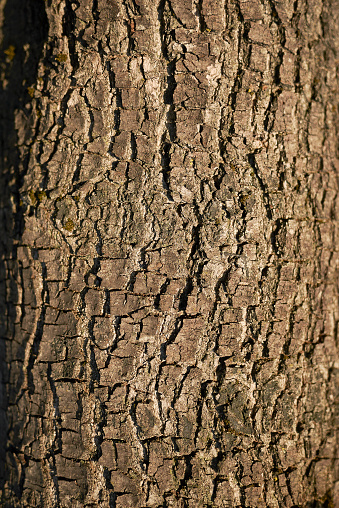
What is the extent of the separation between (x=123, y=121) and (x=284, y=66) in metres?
0.65

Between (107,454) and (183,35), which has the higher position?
(183,35)

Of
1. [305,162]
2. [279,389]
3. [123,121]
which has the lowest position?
[279,389]

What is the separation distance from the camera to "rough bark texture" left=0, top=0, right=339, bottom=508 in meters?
1.43

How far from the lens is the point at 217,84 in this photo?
1.44m

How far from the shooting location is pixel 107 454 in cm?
145

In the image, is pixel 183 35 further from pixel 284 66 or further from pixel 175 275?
pixel 175 275

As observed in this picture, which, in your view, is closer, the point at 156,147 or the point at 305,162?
the point at 156,147

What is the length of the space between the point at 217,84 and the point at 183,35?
0.21m

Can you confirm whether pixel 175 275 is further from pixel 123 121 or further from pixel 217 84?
pixel 217 84

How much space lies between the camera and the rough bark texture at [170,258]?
143 centimetres

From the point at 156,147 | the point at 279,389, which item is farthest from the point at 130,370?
the point at 156,147

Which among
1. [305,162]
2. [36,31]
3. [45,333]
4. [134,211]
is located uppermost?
[36,31]

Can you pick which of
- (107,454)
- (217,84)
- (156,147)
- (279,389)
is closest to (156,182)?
(156,147)

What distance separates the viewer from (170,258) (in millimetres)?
1430
